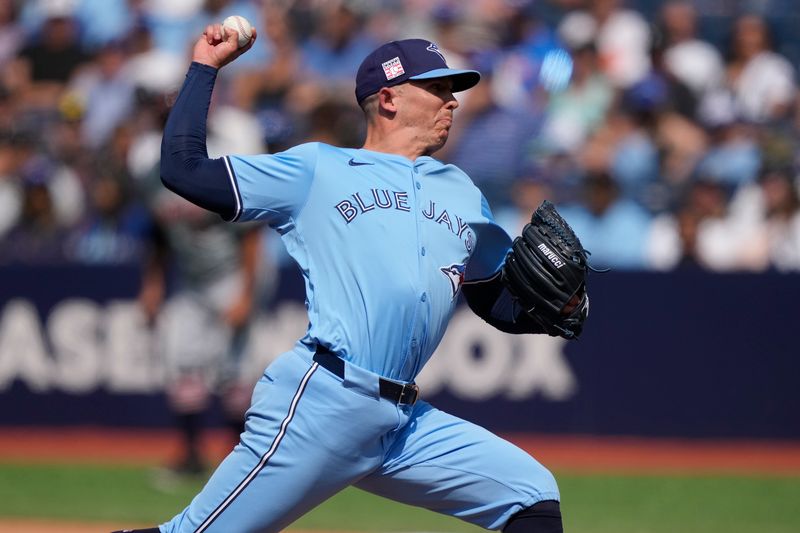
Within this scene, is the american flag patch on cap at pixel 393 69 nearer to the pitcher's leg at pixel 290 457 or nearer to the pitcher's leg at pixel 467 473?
the pitcher's leg at pixel 290 457

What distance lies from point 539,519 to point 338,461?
674 mm

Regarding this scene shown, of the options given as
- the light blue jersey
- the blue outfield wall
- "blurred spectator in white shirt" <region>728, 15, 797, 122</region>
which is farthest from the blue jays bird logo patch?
"blurred spectator in white shirt" <region>728, 15, 797, 122</region>

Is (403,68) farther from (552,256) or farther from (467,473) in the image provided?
(467,473)

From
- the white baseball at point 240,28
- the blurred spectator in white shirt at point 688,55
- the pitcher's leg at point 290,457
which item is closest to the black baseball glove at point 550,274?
the pitcher's leg at point 290,457

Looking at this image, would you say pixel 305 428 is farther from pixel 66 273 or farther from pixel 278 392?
pixel 66 273

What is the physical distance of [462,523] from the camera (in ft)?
24.0

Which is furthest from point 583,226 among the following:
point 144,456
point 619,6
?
point 144,456

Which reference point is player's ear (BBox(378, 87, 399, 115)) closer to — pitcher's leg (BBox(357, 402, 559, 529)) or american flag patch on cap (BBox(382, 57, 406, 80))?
american flag patch on cap (BBox(382, 57, 406, 80))

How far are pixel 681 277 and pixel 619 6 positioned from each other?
360cm

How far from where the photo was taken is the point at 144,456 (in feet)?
30.0

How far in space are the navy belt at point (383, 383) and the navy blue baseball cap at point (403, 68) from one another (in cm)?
91

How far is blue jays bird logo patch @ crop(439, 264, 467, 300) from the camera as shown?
396 cm

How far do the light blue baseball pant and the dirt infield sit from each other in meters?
4.98

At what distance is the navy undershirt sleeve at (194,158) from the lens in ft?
12.2
